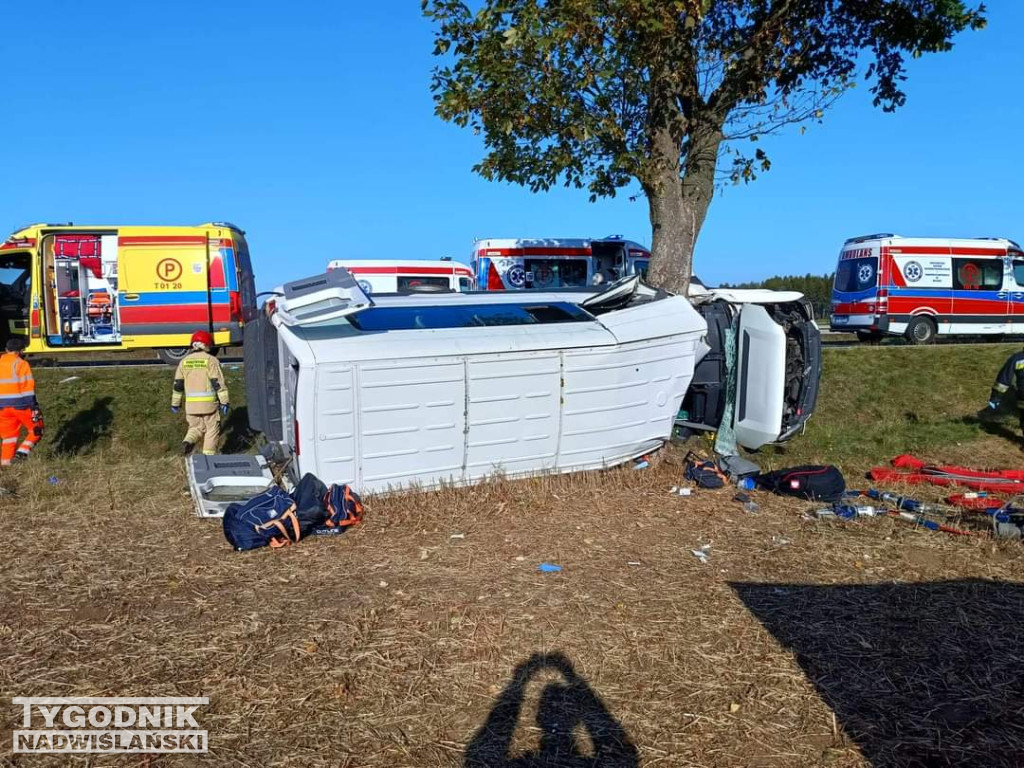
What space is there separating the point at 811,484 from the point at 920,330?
44.2 feet

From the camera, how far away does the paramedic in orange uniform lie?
28.8 ft

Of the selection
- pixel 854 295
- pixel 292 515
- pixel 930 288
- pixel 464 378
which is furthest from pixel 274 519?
pixel 930 288

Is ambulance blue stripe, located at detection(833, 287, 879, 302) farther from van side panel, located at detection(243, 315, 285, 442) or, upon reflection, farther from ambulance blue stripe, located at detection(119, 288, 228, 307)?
van side panel, located at detection(243, 315, 285, 442)

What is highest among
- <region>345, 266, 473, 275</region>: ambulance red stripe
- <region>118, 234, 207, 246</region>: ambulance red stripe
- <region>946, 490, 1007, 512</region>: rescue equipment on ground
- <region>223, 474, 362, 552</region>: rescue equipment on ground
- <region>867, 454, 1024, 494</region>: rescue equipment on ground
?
<region>118, 234, 207, 246</region>: ambulance red stripe

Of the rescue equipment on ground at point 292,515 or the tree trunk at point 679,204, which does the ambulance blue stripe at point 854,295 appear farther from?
the rescue equipment on ground at point 292,515

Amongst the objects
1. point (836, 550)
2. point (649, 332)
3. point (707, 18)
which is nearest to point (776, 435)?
point (649, 332)

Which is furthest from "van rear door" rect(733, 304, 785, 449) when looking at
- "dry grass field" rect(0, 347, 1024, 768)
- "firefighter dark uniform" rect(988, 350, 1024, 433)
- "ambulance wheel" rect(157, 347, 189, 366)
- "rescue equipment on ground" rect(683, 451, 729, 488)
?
"ambulance wheel" rect(157, 347, 189, 366)

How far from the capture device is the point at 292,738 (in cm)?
328

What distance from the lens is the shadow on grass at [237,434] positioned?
1064 centimetres

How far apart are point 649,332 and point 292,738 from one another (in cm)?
504

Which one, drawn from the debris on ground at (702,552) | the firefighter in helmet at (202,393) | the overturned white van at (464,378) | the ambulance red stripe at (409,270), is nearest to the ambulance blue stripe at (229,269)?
the ambulance red stripe at (409,270)

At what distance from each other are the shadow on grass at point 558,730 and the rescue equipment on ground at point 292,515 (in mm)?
2572

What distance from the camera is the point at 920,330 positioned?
18578mm

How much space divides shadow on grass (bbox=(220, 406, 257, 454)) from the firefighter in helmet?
0.78m
